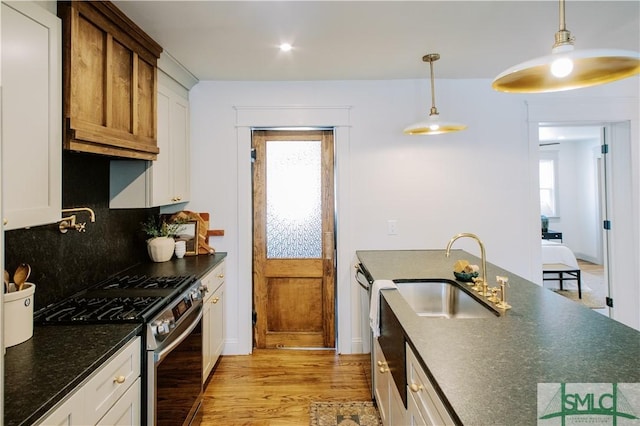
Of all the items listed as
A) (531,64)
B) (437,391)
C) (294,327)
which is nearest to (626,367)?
(437,391)

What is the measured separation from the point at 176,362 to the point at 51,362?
688 millimetres

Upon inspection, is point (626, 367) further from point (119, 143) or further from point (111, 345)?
point (119, 143)

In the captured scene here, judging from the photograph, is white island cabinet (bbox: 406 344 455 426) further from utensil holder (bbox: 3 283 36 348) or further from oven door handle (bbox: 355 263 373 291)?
utensil holder (bbox: 3 283 36 348)

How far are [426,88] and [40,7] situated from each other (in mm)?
2787

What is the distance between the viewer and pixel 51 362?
48.1 inches

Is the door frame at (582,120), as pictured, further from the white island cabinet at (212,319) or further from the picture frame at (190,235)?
the picture frame at (190,235)

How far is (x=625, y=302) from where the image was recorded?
3.31 m

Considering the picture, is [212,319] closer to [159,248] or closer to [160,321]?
[159,248]

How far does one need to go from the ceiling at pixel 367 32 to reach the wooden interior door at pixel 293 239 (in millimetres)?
699

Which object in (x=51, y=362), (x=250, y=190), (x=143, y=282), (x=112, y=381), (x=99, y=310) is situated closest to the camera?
(x=51, y=362)

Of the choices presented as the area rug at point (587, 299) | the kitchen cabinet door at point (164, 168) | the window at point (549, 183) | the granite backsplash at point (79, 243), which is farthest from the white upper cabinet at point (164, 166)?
the window at point (549, 183)

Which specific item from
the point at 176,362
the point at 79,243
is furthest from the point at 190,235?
the point at 176,362

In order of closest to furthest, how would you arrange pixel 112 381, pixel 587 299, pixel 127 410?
pixel 112 381, pixel 127 410, pixel 587 299

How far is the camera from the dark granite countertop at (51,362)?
985mm
